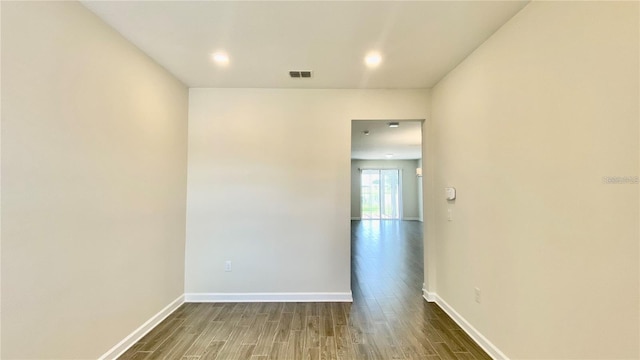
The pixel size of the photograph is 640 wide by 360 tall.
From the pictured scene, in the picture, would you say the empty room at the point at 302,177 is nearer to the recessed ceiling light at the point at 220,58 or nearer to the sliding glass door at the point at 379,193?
the recessed ceiling light at the point at 220,58

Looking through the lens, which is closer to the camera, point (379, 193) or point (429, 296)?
point (429, 296)

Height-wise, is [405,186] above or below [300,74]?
below

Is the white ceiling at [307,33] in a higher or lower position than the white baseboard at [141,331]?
higher

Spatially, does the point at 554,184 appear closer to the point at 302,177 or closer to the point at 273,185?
the point at 302,177

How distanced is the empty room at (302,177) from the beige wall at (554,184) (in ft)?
0.04

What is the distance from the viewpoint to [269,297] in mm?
3412

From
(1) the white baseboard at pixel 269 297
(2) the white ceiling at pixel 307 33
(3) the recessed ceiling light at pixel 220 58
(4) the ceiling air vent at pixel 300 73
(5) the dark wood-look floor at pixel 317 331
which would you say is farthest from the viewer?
(1) the white baseboard at pixel 269 297

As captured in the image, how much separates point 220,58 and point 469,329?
339 centimetres

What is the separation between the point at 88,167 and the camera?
1.99 metres

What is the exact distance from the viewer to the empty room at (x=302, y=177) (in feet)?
4.88

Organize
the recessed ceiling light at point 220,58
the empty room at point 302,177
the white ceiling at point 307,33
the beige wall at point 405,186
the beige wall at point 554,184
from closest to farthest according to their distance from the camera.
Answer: the beige wall at point 554,184 < the empty room at point 302,177 < the white ceiling at point 307,33 < the recessed ceiling light at point 220,58 < the beige wall at point 405,186

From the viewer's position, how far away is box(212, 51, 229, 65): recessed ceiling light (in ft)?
8.63

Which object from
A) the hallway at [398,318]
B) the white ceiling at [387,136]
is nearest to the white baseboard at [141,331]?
the hallway at [398,318]

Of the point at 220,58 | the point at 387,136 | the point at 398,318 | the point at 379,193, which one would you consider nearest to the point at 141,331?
the point at 398,318
